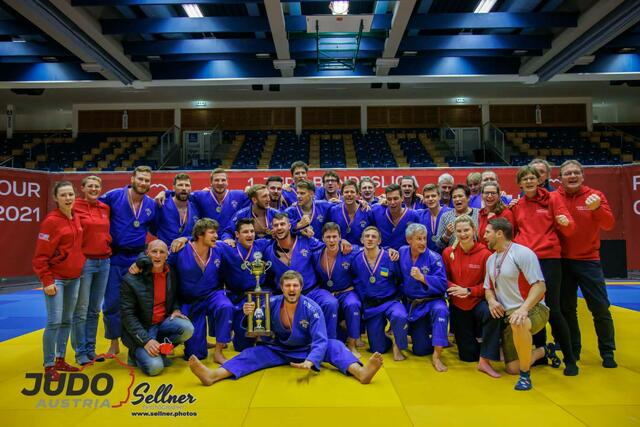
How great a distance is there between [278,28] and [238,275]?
7.84 meters

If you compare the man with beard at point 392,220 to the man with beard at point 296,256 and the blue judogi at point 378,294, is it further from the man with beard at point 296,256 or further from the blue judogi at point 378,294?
the man with beard at point 296,256

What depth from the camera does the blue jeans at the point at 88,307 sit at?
13.9 ft

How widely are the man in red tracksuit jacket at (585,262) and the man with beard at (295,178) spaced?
10.0 feet

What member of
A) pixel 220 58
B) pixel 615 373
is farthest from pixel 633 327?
pixel 220 58

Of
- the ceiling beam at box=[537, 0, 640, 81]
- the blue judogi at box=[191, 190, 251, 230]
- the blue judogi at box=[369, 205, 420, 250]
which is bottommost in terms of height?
the blue judogi at box=[369, 205, 420, 250]

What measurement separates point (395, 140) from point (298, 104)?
216 inches

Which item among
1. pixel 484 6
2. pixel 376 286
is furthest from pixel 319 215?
pixel 484 6

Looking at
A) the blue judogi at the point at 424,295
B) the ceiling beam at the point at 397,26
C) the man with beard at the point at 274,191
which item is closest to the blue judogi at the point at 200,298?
the man with beard at the point at 274,191

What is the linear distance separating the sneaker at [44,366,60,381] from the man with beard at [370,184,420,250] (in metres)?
3.90

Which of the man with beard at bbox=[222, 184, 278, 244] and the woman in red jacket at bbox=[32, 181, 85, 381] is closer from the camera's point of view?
the woman in red jacket at bbox=[32, 181, 85, 381]

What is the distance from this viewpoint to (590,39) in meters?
10.7

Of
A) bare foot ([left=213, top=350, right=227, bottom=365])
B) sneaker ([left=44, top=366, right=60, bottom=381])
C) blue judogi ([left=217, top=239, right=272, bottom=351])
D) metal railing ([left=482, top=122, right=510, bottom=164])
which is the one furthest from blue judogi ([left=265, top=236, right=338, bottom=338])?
metal railing ([left=482, top=122, right=510, bottom=164])

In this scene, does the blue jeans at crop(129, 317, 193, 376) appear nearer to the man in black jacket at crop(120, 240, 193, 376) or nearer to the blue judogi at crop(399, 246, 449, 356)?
the man in black jacket at crop(120, 240, 193, 376)

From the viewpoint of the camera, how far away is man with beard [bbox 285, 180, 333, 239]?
5325 mm
